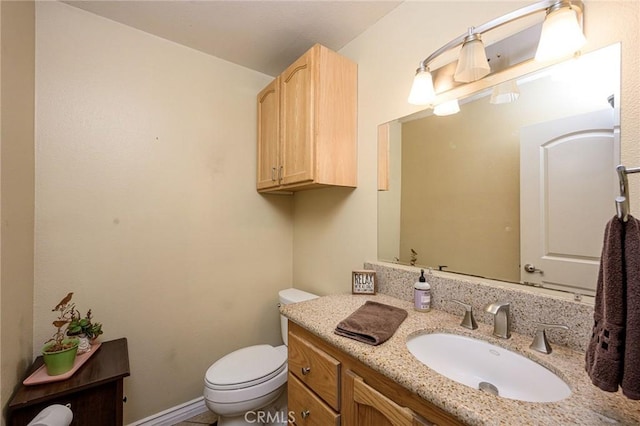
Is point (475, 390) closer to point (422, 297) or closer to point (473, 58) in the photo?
point (422, 297)

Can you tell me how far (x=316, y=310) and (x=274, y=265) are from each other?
99 centimetres

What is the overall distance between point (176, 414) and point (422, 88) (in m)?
2.30

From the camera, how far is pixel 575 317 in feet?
2.63

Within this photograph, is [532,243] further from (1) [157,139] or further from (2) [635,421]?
(1) [157,139]

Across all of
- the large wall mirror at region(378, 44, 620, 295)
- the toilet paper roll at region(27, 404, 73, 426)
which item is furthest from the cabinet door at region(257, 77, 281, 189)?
the toilet paper roll at region(27, 404, 73, 426)

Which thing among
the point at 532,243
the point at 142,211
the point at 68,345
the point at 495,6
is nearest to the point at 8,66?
the point at 142,211

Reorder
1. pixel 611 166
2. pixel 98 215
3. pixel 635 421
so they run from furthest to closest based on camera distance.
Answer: pixel 98 215 → pixel 611 166 → pixel 635 421

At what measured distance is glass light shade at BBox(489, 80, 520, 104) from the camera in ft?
3.21

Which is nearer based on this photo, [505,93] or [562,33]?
[562,33]

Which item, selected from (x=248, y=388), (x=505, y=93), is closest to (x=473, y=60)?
(x=505, y=93)

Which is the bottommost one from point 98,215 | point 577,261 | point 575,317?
point 575,317

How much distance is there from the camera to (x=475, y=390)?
626 mm

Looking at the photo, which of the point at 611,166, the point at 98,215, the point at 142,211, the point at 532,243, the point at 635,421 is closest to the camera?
the point at 635,421

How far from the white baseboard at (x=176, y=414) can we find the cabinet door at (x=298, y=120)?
5.10ft
